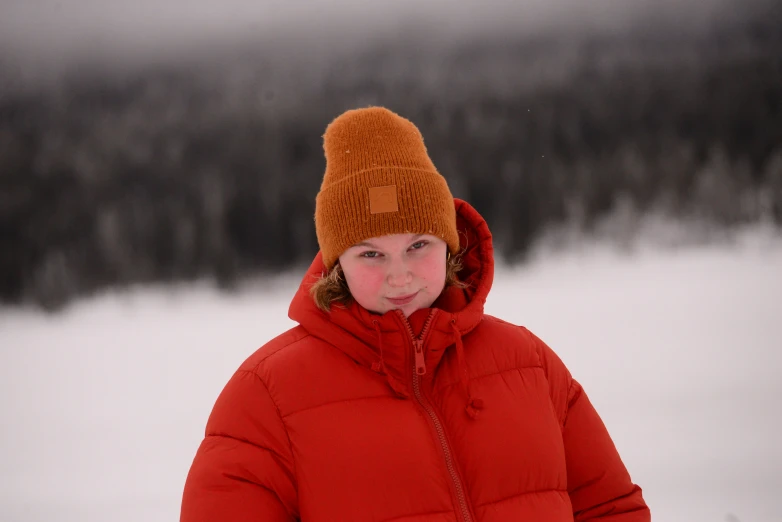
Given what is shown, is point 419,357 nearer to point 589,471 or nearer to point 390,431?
point 390,431

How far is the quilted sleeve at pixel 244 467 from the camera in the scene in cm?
74

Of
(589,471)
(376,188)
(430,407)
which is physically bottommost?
(589,471)

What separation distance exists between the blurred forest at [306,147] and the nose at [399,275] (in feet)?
2.19

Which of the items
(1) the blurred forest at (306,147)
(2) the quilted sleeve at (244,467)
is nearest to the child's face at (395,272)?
(2) the quilted sleeve at (244,467)

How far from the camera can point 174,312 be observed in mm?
1465

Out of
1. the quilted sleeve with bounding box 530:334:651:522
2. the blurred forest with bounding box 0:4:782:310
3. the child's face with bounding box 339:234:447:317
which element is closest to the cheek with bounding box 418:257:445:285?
the child's face with bounding box 339:234:447:317

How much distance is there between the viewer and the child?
0.75 m

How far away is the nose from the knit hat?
0.14ft

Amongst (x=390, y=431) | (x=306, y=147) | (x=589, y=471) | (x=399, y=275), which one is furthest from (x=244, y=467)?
(x=306, y=147)

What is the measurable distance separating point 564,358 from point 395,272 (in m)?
0.79

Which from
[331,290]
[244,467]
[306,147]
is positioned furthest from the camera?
[306,147]

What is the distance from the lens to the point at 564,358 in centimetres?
148

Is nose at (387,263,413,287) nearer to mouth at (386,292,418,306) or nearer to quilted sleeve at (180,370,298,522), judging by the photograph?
mouth at (386,292,418,306)

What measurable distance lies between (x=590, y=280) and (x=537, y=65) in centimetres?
49
